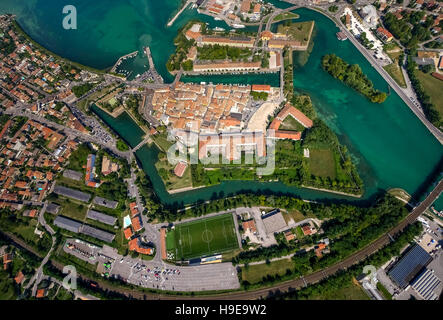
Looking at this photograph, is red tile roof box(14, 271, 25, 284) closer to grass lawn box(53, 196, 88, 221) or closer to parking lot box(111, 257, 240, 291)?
grass lawn box(53, 196, 88, 221)

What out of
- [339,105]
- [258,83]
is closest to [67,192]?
[258,83]

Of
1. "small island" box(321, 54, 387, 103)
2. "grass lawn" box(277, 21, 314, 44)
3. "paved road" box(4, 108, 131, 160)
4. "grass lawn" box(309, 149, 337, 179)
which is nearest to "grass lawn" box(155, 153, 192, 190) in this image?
"paved road" box(4, 108, 131, 160)

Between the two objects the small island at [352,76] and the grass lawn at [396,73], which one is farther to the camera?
the grass lawn at [396,73]

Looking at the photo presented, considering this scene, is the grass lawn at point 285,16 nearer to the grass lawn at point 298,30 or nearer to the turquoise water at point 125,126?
the grass lawn at point 298,30

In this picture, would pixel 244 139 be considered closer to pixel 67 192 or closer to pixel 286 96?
pixel 286 96

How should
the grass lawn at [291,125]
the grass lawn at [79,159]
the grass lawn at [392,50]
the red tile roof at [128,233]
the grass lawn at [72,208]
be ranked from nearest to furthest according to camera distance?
the red tile roof at [128,233] < the grass lawn at [72,208] < the grass lawn at [291,125] < the grass lawn at [79,159] < the grass lawn at [392,50]

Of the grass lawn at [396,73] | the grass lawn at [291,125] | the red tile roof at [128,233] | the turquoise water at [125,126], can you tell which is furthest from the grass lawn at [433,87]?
the red tile roof at [128,233]
